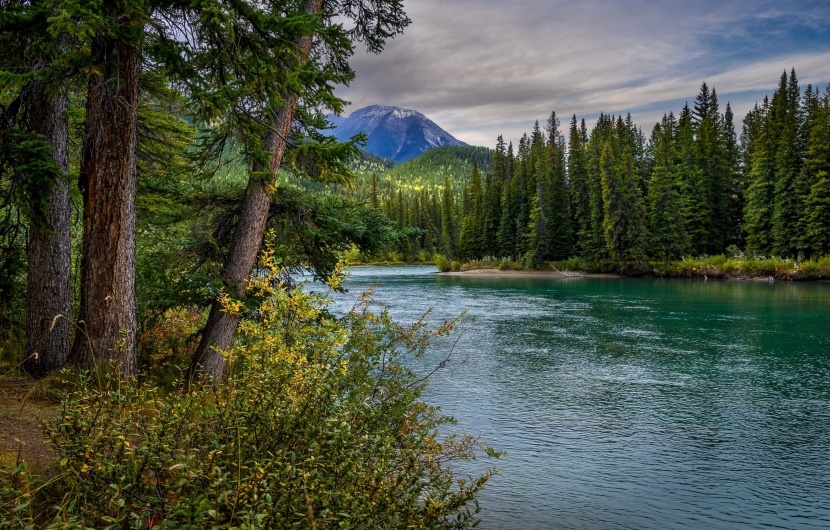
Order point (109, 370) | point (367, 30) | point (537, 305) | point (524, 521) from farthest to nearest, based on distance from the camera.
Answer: point (537, 305), point (367, 30), point (524, 521), point (109, 370)

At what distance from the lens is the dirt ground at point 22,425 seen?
15.5ft

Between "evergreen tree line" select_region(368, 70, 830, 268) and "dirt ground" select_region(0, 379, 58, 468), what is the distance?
49986 millimetres

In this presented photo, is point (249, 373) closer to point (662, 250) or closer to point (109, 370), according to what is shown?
point (109, 370)

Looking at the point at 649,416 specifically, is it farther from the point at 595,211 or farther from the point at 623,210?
the point at 595,211

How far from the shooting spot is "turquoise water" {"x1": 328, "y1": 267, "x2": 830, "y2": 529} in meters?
8.06

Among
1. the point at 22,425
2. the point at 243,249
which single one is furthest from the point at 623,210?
the point at 22,425

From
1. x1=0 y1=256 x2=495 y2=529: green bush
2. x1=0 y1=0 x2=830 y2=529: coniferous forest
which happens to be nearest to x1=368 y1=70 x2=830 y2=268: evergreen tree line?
x1=0 y1=0 x2=830 y2=529: coniferous forest

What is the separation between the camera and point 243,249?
953 centimetres

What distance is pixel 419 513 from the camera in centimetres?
481

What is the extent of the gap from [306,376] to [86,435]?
1.55 metres

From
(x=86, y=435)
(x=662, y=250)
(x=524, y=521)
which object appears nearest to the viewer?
(x=86, y=435)

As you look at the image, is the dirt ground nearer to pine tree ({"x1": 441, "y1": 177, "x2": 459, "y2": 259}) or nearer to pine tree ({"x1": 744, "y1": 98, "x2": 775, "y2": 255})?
pine tree ({"x1": 744, "y1": 98, "x2": 775, "y2": 255})

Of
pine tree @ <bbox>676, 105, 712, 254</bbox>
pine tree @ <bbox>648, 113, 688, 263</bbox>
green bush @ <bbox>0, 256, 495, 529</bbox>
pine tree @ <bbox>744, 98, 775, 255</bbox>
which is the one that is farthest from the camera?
pine tree @ <bbox>676, 105, 712, 254</bbox>

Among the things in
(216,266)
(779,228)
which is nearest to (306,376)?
(216,266)
